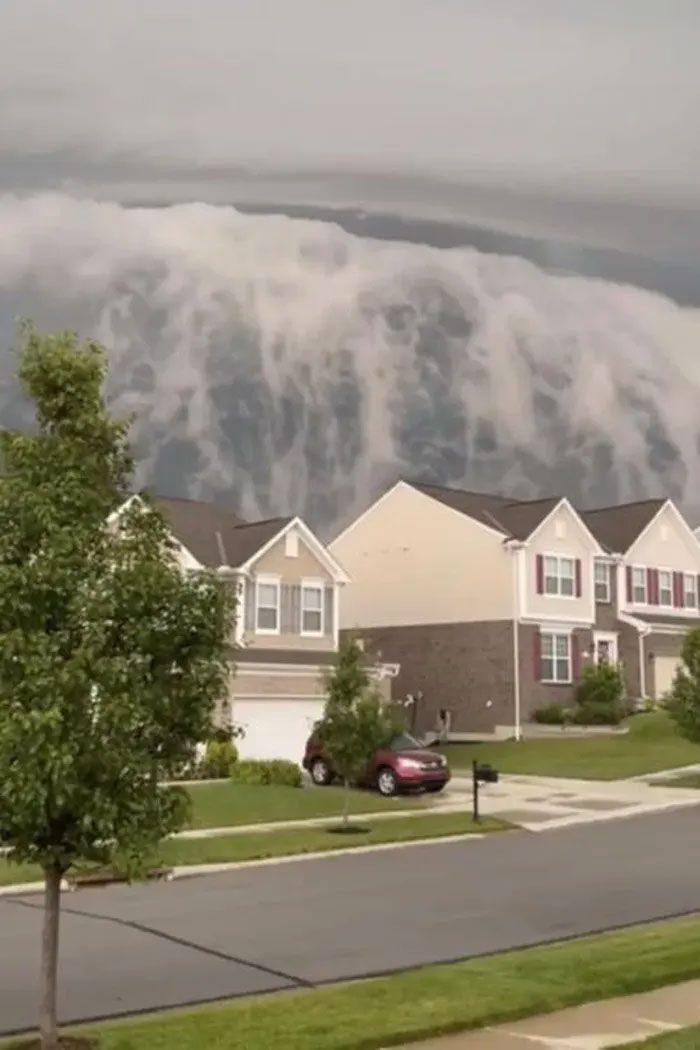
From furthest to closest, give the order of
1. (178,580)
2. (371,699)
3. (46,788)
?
(371,699), (178,580), (46,788)

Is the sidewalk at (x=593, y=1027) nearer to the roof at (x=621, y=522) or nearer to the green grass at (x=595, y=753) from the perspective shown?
the green grass at (x=595, y=753)

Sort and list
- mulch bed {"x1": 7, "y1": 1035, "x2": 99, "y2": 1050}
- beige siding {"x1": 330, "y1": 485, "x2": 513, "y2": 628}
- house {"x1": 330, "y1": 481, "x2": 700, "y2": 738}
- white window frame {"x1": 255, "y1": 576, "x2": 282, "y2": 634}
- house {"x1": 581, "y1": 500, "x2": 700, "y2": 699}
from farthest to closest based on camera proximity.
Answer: house {"x1": 581, "y1": 500, "x2": 700, "y2": 699}
beige siding {"x1": 330, "y1": 485, "x2": 513, "y2": 628}
house {"x1": 330, "y1": 481, "x2": 700, "y2": 738}
white window frame {"x1": 255, "y1": 576, "x2": 282, "y2": 634}
mulch bed {"x1": 7, "y1": 1035, "x2": 99, "y2": 1050}

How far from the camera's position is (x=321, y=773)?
35719 mm

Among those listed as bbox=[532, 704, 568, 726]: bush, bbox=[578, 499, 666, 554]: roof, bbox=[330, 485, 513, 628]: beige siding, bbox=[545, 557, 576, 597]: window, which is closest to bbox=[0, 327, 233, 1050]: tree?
bbox=[532, 704, 568, 726]: bush

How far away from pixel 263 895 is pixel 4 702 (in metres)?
11.3

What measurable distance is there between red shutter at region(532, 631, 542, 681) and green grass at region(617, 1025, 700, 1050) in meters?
41.1

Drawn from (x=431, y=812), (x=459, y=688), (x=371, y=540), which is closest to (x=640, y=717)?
(x=459, y=688)

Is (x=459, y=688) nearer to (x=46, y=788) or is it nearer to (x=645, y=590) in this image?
(x=645, y=590)

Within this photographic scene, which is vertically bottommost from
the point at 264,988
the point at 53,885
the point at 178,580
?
the point at 264,988

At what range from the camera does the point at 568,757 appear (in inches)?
1662

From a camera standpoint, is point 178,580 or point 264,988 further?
point 264,988

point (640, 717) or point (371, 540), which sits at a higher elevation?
point (371, 540)

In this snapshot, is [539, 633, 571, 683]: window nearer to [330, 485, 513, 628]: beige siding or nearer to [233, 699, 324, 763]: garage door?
[330, 485, 513, 628]: beige siding

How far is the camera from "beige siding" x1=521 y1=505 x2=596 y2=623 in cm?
5141
